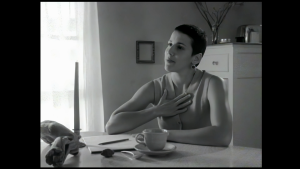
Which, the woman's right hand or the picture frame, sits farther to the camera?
the picture frame

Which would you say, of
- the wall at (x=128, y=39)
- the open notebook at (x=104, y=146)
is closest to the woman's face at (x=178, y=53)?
the open notebook at (x=104, y=146)

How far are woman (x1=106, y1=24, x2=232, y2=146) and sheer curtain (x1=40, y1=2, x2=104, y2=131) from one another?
30.7 inches

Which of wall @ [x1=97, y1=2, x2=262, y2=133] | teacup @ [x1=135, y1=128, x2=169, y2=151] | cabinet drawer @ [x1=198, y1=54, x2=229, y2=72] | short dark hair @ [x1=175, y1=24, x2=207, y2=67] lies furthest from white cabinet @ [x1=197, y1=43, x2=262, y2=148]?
teacup @ [x1=135, y1=128, x2=169, y2=151]

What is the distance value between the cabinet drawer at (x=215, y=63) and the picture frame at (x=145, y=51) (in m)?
0.46

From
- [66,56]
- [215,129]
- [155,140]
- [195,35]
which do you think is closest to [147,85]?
[195,35]

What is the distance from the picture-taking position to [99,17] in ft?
7.29

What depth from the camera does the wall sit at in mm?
2285

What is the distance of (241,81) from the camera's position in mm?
2373

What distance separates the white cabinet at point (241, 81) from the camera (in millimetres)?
2338

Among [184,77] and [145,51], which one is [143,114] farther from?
[145,51]

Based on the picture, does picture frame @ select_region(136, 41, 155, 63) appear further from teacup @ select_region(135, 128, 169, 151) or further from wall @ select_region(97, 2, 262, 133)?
teacup @ select_region(135, 128, 169, 151)

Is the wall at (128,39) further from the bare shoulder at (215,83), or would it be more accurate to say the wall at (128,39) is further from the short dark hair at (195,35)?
the bare shoulder at (215,83)
